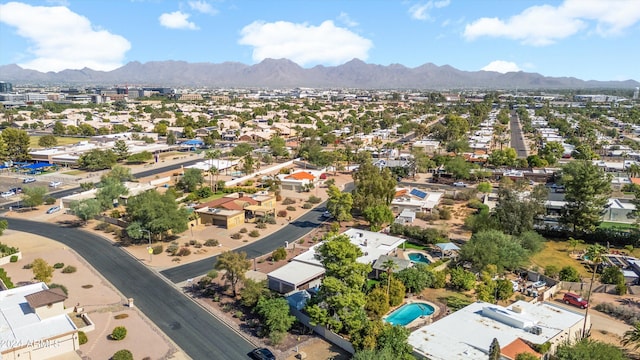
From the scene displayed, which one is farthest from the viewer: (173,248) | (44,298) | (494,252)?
(173,248)

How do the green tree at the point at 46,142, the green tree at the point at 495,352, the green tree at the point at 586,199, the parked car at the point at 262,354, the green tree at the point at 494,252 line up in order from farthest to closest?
the green tree at the point at 46,142 → the green tree at the point at 586,199 → the green tree at the point at 494,252 → the parked car at the point at 262,354 → the green tree at the point at 495,352

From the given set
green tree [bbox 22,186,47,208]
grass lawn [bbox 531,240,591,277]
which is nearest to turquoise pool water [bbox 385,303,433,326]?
grass lawn [bbox 531,240,591,277]

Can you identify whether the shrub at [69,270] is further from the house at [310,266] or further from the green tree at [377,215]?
the green tree at [377,215]

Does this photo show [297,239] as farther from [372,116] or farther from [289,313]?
[372,116]

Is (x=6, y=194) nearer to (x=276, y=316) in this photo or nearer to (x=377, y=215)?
(x=377, y=215)

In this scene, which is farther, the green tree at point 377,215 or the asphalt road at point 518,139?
the asphalt road at point 518,139

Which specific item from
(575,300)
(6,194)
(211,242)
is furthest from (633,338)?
(6,194)

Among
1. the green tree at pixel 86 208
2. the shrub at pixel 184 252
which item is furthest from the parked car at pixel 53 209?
the shrub at pixel 184 252

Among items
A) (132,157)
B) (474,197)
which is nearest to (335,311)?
(474,197)
